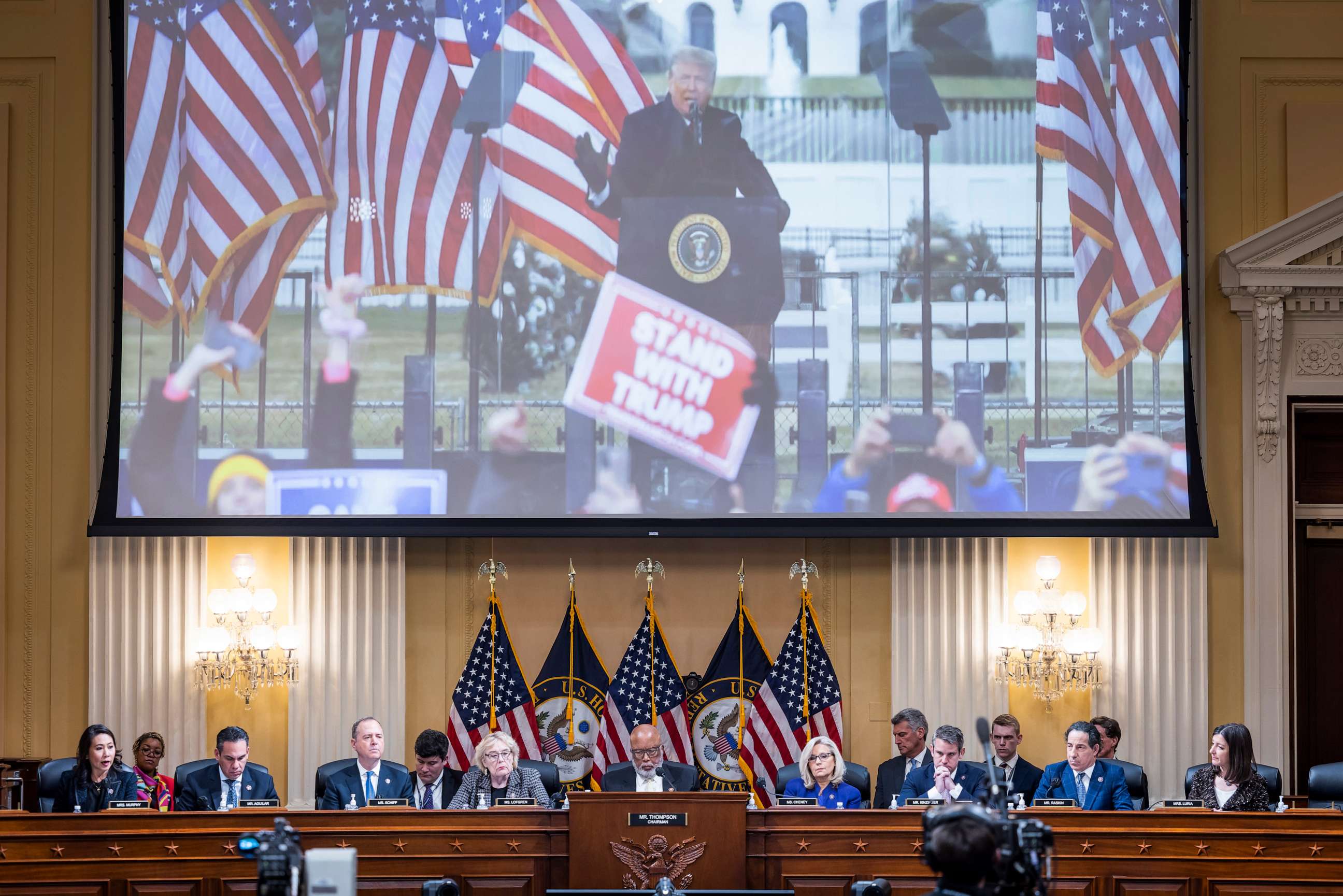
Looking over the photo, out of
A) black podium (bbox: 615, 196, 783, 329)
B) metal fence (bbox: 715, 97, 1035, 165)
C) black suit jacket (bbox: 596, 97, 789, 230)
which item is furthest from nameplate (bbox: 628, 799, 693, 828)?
metal fence (bbox: 715, 97, 1035, 165)

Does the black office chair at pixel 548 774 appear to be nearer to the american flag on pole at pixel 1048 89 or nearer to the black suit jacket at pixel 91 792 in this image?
the black suit jacket at pixel 91 792

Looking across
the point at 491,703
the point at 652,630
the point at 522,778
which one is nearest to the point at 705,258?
the point at 652,630

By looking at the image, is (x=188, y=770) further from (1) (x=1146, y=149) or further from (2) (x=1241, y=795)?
(1) (x=1146, y=149)

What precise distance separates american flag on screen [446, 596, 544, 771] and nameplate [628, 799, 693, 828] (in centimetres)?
282

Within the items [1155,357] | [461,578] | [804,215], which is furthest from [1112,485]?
[461,578]

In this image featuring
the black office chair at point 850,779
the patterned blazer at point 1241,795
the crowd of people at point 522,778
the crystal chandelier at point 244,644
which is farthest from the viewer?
the crystal chandelier at point 244,644

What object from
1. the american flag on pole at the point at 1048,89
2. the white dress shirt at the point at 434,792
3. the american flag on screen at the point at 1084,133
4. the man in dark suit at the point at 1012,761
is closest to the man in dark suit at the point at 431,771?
the white dress shirt at the point at 434,792

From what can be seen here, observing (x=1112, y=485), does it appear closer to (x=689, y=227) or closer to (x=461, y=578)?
(x=689, y=227)

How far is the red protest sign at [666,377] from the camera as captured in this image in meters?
10.1

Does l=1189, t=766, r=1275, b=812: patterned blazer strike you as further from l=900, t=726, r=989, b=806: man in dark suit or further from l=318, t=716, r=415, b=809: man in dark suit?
l=318, t=716, r=415, b=809: man in dark suit

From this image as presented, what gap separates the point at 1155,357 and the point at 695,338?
3.20 m

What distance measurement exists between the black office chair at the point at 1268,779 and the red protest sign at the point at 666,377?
3.47m

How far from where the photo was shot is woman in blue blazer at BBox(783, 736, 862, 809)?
823 cm

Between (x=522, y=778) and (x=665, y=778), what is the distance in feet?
2.76
